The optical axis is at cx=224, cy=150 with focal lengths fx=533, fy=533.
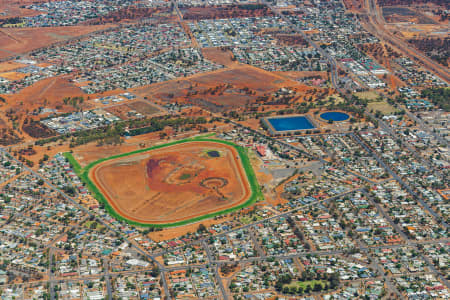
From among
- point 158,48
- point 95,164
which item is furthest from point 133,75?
point 95,164

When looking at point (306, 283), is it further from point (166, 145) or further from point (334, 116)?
point (334, 116)

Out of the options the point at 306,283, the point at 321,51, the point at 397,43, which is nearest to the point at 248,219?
the point at 306,283

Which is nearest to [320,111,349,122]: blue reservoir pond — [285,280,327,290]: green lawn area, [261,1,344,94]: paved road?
[261,1,344,94]: paved road

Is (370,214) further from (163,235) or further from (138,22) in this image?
(138,22)

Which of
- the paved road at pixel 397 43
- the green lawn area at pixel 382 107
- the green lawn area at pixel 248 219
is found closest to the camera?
the green lawn area at pixel 248 219

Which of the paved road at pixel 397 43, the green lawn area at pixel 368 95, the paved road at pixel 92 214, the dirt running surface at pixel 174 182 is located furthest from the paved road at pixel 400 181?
the paved road at pixel 397 43

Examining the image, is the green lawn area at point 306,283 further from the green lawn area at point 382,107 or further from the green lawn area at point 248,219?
the green lawn area at point 382,107

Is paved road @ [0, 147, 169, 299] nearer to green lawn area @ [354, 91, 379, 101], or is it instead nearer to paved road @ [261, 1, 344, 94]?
paved road @ [261, 1, 344, 94]
